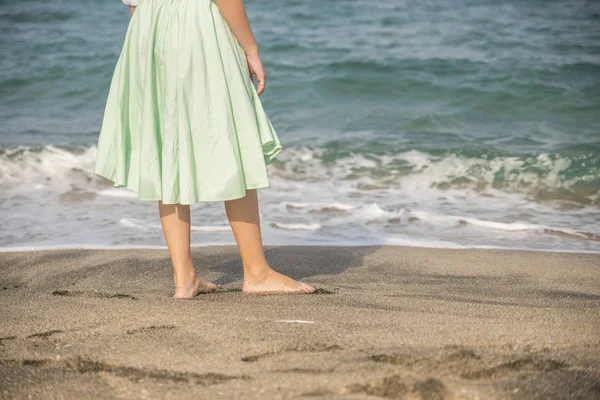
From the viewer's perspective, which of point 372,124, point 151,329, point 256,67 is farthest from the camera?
point 372,124

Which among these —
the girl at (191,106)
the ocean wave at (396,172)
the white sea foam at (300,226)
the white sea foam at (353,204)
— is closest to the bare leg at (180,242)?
the girl at (191,106)

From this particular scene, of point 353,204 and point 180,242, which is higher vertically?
point 180,242

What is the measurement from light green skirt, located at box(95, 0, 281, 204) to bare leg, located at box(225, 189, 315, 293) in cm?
16

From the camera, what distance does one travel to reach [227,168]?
9.73 ft

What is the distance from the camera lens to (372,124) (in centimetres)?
888

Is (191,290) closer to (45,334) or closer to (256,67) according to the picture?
(45,334)

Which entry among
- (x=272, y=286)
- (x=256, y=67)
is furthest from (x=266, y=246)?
(x=256, y=67)

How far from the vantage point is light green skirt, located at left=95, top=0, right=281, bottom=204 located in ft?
9.71

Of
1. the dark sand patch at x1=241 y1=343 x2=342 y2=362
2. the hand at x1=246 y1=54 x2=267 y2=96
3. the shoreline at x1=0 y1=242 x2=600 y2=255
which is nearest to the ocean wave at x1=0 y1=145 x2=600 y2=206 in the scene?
the shoreline at x1=0 y1=242 x2=600 y2=255

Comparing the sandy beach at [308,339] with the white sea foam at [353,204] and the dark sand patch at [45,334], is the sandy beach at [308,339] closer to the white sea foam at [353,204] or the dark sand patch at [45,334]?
the dark sand patch at [45,334]

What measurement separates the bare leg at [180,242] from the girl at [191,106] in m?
0.14

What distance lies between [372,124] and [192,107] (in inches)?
239

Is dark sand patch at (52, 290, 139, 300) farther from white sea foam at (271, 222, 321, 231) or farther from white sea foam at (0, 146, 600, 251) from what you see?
white sea foam at (271, 222, 321, 231)

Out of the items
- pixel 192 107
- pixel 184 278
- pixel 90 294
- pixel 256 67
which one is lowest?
pixel 90 294
